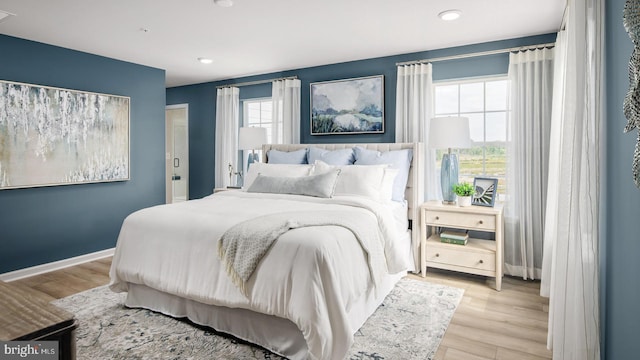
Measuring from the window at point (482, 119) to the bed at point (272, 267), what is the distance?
1267 millimetres

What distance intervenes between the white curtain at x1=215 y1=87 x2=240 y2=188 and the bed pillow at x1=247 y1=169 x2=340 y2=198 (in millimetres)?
2006

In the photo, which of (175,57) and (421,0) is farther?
(175,57)

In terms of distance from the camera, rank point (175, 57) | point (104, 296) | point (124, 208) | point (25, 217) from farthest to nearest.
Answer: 1. point (124, 208)
2. point (175, 57)
3. point (25, 217)
4. point (104, 296)

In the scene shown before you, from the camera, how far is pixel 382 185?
137 inches

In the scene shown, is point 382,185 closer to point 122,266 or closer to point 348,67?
point 348,67

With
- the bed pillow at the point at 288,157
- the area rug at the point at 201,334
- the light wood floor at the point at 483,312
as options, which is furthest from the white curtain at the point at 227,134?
the area rug at the point at 201,334

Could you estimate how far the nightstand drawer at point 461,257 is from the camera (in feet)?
11.1

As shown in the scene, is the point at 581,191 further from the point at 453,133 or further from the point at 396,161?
the point at 396,161

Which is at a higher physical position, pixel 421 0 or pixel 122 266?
pixel 421 0

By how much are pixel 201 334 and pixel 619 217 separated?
238 centimetres

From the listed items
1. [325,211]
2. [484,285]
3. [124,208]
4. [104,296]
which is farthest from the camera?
[124,208]

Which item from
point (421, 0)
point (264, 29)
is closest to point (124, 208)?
point (264, 29)

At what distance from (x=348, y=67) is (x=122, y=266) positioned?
3.33 meters

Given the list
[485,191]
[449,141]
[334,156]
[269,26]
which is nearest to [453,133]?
[449,141]
